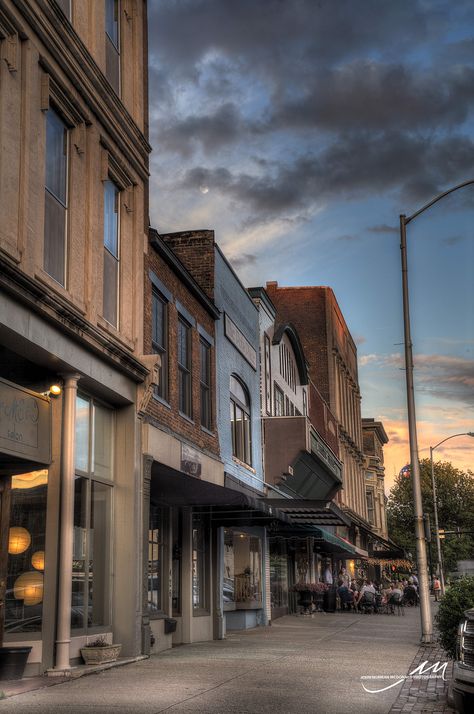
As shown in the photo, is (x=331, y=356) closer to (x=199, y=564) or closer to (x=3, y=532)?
(x=199, y=564)

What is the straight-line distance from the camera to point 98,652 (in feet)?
43.6

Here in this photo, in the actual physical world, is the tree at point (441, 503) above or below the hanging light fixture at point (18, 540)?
above

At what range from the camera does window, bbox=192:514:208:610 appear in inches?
790

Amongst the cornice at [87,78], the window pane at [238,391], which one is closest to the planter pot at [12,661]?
the cornice at [87,78]

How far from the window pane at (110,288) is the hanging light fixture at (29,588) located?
458cm

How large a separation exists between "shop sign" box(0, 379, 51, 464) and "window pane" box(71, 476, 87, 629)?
1226 millimetres

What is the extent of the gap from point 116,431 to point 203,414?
569cm

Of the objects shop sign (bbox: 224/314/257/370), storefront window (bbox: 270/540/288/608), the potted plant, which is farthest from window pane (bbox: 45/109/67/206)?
storefront window (bbox: 270/540/288/608)

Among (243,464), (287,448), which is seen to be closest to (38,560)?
(243,464)

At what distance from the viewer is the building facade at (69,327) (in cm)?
1192

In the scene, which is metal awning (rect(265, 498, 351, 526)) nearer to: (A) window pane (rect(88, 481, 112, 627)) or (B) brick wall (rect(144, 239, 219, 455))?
(B) brick wall (rect(144, 239, 219, 455))

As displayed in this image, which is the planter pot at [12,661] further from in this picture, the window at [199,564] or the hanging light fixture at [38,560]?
the window at [199,564]

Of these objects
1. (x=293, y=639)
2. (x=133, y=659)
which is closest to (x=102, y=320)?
(x=133, y=659)

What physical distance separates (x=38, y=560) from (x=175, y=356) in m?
6.95
